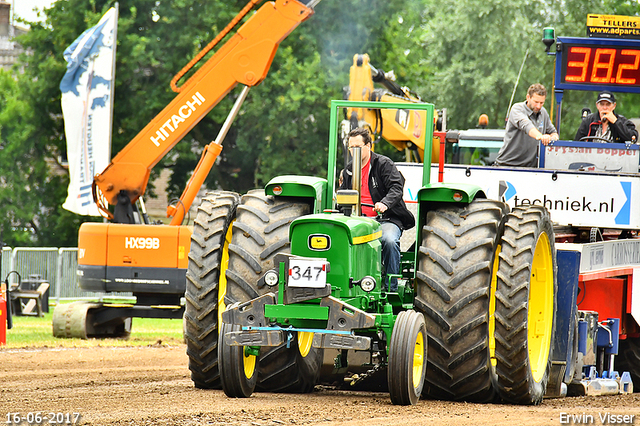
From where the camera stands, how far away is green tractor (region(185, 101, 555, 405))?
23.9 feet

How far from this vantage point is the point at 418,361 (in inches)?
299

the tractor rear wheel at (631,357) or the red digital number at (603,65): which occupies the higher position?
the red digital number at (603,65)

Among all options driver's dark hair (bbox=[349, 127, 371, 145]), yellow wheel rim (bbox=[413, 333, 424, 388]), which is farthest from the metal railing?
yellow wheel rim (bbox=[413, 333, 424, 388])

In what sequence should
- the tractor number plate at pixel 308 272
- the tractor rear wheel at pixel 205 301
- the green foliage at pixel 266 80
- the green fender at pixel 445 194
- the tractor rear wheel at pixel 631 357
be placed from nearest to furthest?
the tractor number plate at pixel 308 272 → the green fender at pixel 445 194 → the tractor rear wheel at pixel 205 301 → the tractor rear wheel at pixel 631 357 → the green foliage at pixel 266 80

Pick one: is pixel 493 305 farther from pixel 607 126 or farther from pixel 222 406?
pixel 607 126

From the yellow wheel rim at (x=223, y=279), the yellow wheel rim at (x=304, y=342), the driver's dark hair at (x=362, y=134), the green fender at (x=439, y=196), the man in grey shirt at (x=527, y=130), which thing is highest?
the man in grey shirt at (x=527, y=130)

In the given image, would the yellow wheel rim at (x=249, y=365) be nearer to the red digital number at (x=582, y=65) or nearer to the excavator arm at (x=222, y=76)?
the red digital number at (x=582, y=65)

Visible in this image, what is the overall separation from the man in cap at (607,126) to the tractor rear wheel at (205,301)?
5177mm

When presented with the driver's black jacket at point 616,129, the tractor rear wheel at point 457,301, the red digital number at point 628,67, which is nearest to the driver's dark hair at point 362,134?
the tractor rear wheel at point 457,301

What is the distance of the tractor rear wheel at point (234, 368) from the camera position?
24.7 ft

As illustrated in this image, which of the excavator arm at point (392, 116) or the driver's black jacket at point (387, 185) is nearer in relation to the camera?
the driver's black jacket at point (387, 185)

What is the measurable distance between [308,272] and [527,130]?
4473 mm

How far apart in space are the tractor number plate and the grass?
27.8ft

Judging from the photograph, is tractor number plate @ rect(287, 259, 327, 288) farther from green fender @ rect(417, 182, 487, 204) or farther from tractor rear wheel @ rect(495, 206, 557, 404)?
tractor rear wheel @ rect(495, 206, 557, 404)
